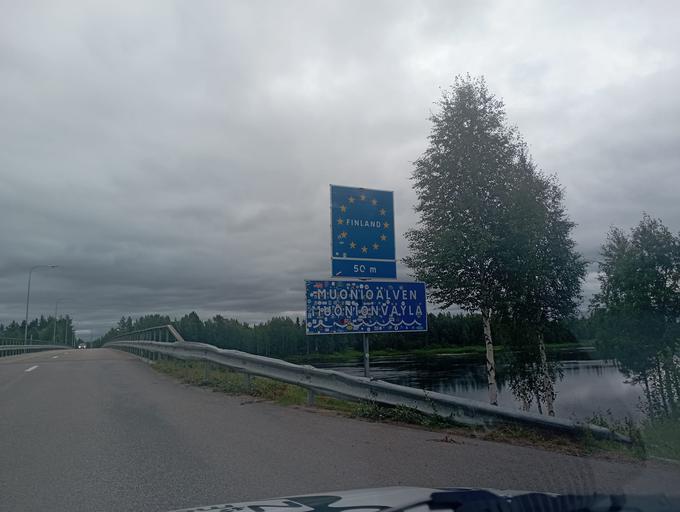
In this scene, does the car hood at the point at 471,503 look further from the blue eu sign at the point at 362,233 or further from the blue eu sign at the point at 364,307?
the blue eu sign at the point at 362,233

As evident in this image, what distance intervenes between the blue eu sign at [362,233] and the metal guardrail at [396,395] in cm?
239

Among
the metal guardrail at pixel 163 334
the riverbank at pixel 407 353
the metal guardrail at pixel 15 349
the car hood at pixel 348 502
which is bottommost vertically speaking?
the car hood at pixel 348 502

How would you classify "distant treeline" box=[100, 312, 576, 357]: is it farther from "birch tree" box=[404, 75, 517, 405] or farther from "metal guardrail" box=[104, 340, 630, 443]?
"metal guardrail" box=[104, 340, 630, 443]

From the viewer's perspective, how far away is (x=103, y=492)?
17.8 ft

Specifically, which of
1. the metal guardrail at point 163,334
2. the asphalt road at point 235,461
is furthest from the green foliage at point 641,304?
the metal guardrail at point 163,334

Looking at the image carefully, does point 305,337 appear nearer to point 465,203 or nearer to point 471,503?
point 465,203

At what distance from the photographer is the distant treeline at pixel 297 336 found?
23406mm

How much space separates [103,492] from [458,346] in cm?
2918

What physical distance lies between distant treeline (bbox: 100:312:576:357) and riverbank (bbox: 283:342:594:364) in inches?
13.7

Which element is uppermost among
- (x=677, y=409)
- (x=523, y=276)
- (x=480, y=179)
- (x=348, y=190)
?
(x=480, y=179)

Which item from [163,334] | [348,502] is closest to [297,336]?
[163,334]

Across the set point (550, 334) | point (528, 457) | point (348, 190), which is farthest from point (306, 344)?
point (528, 457)

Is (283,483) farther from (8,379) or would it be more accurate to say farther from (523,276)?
(8,379)

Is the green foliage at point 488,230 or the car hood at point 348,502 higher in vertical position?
the green foliage at point 488,230
